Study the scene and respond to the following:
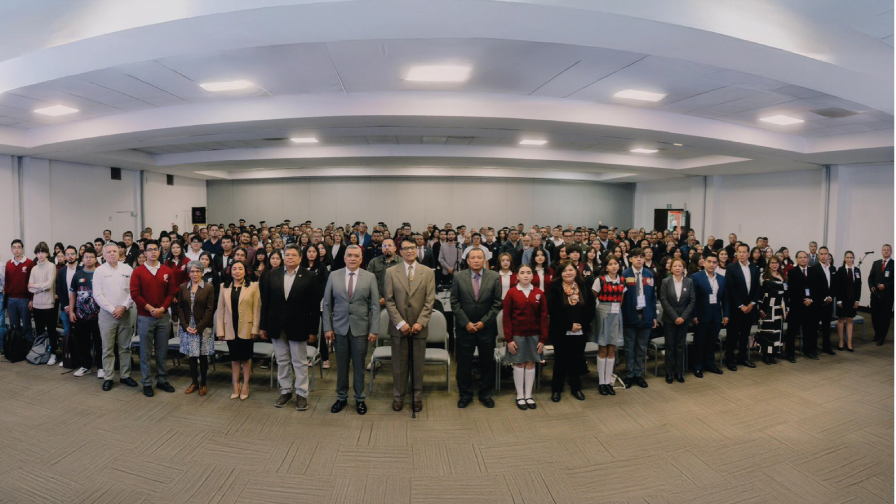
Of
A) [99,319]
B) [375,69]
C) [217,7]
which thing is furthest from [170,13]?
[99,319]

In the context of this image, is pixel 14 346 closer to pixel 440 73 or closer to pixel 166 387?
pixel 166 387

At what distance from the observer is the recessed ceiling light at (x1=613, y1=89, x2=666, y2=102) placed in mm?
5512

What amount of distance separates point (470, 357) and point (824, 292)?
18.8 ft

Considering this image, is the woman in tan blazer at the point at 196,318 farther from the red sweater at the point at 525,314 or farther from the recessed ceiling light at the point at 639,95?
the recessed ceiling light at the point at 639,95

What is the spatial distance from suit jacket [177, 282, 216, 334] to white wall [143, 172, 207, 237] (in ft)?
36.8

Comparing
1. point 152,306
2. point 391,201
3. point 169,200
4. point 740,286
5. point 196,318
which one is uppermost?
point 391,201

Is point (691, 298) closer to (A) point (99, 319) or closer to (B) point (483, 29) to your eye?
(B) point (483, 29)

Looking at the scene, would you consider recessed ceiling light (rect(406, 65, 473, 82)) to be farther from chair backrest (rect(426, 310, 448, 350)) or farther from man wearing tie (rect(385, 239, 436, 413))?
chair backrest (rect(426, 310, 448, 350))

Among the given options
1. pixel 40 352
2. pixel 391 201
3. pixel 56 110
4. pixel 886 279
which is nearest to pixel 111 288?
pixel 40 352

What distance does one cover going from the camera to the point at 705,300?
5.16m

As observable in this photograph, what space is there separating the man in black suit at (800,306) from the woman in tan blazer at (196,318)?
7.67 meters

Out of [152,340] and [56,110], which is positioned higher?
[56,110]

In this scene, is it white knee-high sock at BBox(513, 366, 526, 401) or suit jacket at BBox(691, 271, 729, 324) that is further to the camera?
suit jacket at BBox(691, 271, 729, 324)

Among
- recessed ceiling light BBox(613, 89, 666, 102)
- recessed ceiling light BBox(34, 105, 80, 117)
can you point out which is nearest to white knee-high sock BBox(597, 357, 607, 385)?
recessed ceiling light BBox(613, 89, 666, 102)
